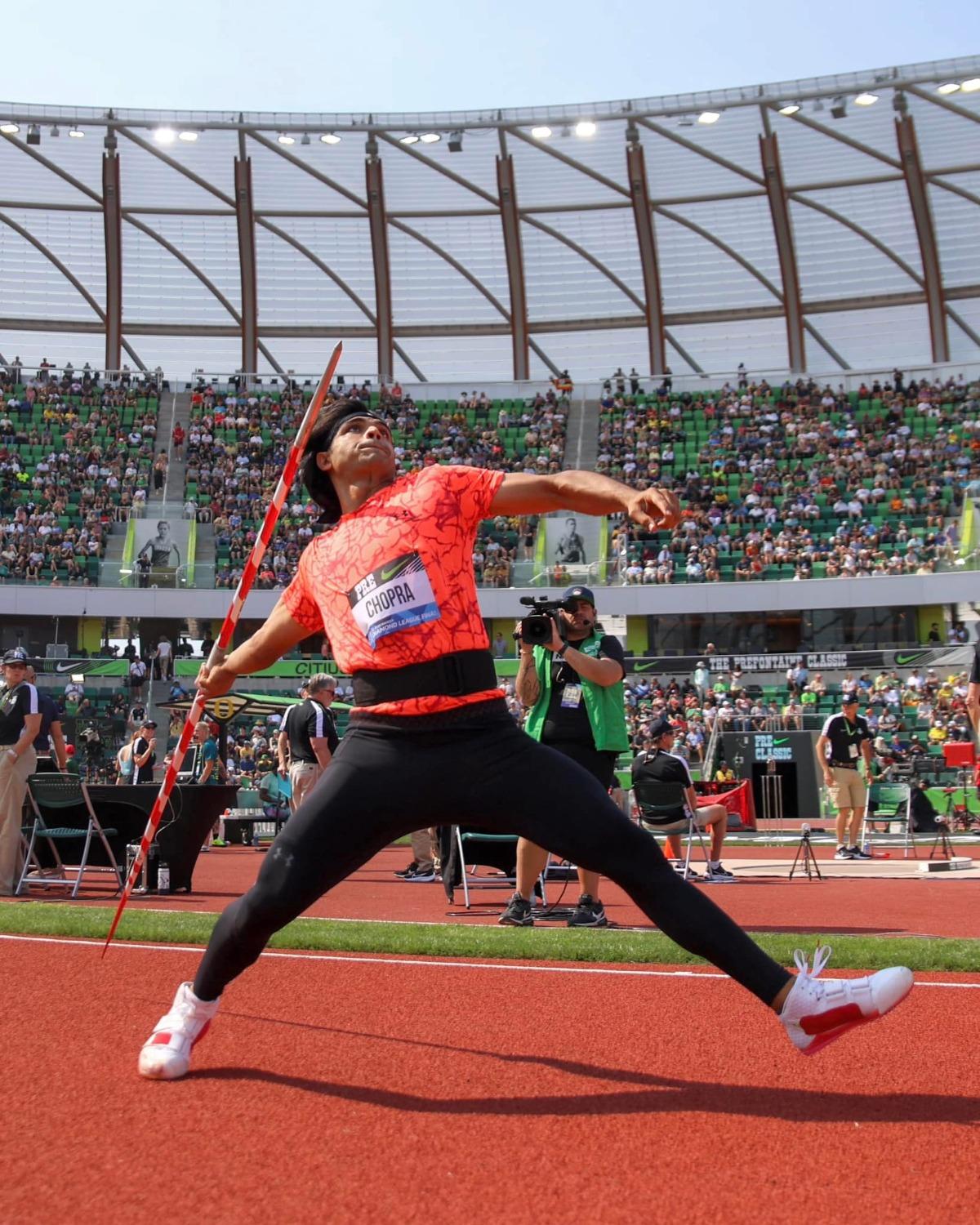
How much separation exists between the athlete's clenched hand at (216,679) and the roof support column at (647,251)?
38.3 meters

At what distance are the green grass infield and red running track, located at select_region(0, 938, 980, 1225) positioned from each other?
37.7 inches

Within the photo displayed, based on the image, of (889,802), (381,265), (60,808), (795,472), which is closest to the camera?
(60,808)

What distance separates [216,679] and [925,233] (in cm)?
4023

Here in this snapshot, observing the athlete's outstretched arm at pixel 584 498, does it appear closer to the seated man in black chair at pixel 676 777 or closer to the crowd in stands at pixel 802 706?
the seated man in black chair at pixel 676 777

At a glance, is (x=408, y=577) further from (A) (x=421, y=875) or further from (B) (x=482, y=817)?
(A) (x=421, y=875)

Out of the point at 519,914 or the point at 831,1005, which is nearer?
the point at 831,1005

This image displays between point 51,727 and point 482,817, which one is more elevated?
point 482,817

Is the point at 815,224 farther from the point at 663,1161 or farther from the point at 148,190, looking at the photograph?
the point at 663,1161

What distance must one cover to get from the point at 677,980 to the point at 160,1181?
115 inches

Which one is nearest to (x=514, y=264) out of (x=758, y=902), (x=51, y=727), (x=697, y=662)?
(x=697, y=662)

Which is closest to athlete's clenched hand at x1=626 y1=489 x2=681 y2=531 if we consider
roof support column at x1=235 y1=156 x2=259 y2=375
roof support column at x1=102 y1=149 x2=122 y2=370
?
roof support column at x1=235 y1=156 x2=259 y2=375

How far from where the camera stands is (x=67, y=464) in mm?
39906

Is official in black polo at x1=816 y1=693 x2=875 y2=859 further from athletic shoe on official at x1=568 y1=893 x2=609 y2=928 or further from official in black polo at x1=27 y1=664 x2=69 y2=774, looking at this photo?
official in black polo at x1=27 y1=664 x2=69 y2=774

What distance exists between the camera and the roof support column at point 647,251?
3944cm
